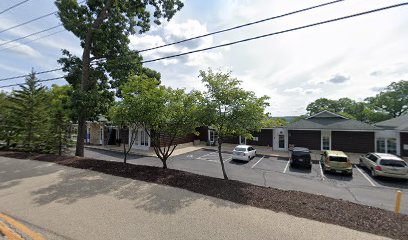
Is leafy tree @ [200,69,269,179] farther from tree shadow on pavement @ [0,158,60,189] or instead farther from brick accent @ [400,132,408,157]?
brick accent @ [400,132,408,157]

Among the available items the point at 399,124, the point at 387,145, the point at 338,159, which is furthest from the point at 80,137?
the point at 399,124

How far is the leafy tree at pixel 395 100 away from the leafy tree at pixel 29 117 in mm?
61633

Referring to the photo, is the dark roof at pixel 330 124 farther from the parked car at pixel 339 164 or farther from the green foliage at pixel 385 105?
the green foliage at pixel 385 105

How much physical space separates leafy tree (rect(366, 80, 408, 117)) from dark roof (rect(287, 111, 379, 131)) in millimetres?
33220

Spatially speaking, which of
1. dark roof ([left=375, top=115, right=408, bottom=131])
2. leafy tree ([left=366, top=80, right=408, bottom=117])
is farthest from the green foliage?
dark roof ([left=375, top=115, right=408, bottom=131])

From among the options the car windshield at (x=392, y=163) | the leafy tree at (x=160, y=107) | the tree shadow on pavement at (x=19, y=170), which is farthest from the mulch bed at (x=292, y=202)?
the car windshield at (x=392, y=163)

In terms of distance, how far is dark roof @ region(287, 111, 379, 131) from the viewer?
21.7 m

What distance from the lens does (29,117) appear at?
15.7 metres

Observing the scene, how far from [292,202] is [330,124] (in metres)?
20.8

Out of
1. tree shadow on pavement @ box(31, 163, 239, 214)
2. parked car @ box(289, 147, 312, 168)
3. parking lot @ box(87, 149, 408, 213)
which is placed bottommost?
parking lot @ box(87, 149, 408, 213)

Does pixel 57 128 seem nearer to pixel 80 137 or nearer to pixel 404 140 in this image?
pixel 80 137

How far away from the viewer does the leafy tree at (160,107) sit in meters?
8.93

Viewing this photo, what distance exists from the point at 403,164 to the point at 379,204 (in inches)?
232

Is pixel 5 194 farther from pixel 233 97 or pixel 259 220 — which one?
pixel 233 97
